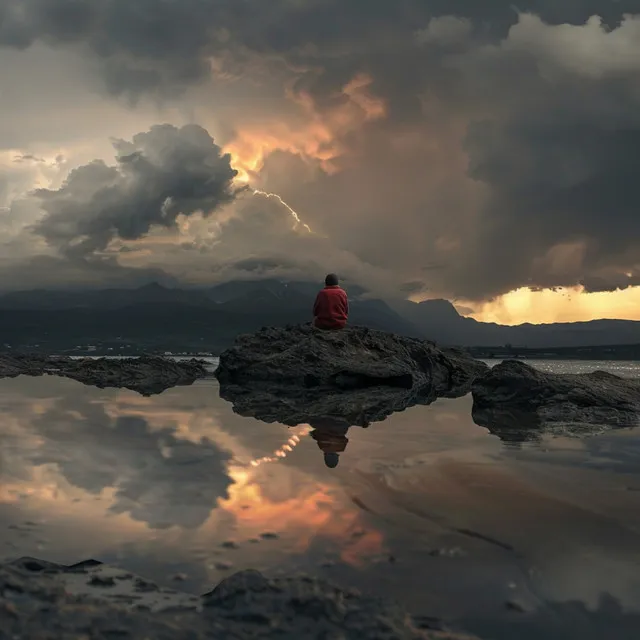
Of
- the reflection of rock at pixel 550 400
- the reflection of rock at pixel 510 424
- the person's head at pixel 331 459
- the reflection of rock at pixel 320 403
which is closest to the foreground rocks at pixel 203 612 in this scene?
the person's head at pixel 331 459

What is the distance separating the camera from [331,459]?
5.01 m

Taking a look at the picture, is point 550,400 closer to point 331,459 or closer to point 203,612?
point 331,459

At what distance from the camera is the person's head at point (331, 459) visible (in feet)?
15.6

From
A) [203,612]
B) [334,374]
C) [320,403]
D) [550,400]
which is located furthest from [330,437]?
[334,374]

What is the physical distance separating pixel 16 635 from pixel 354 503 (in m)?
2.16

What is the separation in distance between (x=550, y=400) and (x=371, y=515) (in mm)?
6306

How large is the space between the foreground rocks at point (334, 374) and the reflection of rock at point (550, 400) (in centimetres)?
141

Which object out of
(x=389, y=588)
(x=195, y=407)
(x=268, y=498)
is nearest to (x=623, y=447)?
(x=268, y=498)

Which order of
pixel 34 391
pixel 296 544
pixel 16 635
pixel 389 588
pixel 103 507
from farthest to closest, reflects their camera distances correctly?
pixel 34 391 → pixel 103 507 → pixel 296 544 → pixel 389 588 → pixel 16 635

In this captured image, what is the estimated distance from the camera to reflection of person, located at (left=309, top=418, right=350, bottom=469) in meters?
5.09

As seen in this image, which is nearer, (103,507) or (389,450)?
(103,507)

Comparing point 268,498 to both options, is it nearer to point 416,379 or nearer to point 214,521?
point 214,521

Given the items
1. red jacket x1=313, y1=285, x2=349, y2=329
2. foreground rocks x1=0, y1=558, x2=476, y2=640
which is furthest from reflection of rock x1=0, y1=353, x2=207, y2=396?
foreground rocks x1=0, y1=558, x2=476, y2=640

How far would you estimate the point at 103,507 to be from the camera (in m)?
3.58
